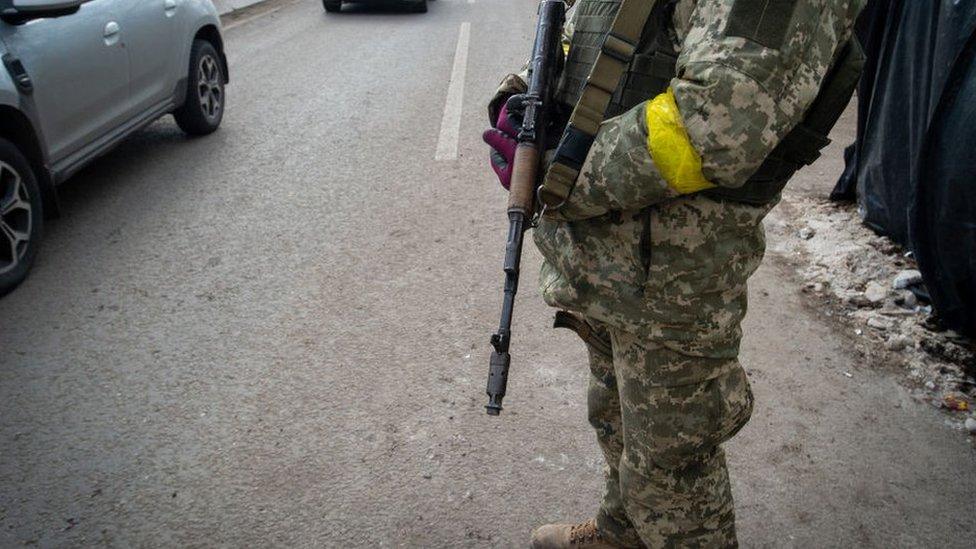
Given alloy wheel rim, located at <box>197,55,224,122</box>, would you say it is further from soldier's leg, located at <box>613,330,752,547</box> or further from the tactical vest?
soldier's leg, located at <box>613,330,752,547</box>

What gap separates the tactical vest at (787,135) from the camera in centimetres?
154

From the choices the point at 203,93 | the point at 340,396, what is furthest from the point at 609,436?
the point at 203,93

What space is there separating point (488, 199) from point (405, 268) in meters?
1.05

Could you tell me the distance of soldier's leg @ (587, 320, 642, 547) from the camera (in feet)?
6.66

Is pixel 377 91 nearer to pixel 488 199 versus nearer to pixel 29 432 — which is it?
pixel 488 199

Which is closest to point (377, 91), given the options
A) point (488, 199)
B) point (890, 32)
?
point (488, 199)

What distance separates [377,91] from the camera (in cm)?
707

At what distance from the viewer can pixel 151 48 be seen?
4887mm

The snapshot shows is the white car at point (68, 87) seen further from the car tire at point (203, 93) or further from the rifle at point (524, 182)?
the rifle at point (524, 182)

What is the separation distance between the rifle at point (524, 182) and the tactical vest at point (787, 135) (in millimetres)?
138

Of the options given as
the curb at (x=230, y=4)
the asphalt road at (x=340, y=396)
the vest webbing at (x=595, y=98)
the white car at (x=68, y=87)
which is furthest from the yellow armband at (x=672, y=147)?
the curb at (x=230, y=4)

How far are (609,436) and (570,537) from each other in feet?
1.14

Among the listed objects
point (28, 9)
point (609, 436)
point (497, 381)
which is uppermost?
point (28, 9)

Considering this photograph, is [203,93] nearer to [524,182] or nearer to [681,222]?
[524,182]
